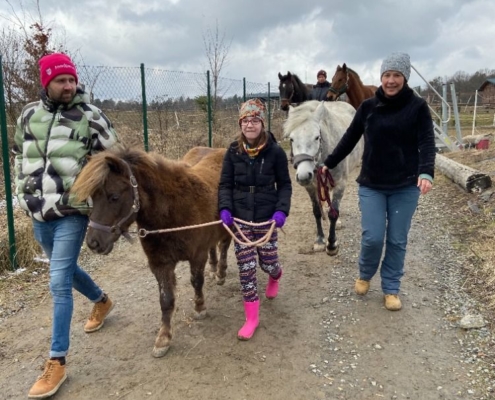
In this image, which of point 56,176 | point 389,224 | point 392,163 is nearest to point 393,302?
point 389,224

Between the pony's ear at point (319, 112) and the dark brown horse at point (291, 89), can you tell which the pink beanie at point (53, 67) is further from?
the dark brown horse at point (291, 89)

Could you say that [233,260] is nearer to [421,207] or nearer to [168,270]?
[168,270]

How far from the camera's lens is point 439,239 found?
5254 millimetres

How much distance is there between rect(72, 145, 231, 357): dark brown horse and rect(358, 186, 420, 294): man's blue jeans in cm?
134

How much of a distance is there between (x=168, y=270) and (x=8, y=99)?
597 cm

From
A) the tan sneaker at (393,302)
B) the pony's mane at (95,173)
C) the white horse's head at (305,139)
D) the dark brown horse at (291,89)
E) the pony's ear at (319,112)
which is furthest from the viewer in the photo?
the dark brown horse at (291,89)

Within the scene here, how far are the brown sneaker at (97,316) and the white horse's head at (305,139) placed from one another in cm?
220

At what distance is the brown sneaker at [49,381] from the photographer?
103 inches

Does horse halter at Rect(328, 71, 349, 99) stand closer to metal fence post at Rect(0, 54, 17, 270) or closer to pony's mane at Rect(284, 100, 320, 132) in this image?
pony's mane at Rect(284, 100, 320, 132)

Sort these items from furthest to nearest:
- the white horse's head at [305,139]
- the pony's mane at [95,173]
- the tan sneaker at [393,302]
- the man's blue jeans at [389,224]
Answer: the white horse's head at [305,139]
the tan sneaker at [393,302]
the man's blue jeans at [389,224]
the pony's mane at [95,173]

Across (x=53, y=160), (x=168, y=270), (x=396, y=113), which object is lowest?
(x=168, y=270)

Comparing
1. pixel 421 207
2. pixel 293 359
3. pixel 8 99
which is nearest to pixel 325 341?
pixel 293 359

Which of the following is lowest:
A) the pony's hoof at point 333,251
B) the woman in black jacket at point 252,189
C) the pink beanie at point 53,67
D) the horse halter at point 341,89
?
the pony's hoof at point 333,251

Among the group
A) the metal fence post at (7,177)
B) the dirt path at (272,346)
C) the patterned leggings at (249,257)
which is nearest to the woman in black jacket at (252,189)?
the patterned leggings at (249,257)
